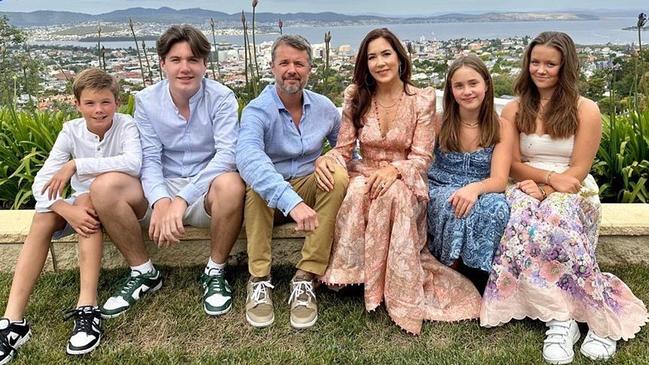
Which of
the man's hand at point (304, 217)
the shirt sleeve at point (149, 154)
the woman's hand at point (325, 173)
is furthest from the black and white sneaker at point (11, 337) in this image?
the woman's hand at point (325, 173)

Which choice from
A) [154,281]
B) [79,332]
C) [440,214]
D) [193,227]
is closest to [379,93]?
[440,214]

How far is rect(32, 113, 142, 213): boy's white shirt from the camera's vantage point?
10.0 ft

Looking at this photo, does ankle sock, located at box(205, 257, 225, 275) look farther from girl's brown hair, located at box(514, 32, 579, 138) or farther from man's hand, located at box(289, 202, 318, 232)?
girl's brown hair, located at box(514, 32, 579, 138)

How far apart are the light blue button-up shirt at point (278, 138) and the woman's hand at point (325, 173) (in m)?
0.19

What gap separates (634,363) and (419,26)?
4.63 m

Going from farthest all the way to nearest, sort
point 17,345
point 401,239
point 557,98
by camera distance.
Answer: point 557,98 → point 401,239 → point 17,345

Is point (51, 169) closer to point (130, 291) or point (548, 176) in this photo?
point (130, 291)

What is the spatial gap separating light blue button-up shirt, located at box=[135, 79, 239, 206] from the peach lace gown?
602mm

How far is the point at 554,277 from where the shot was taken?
2799 millimetres

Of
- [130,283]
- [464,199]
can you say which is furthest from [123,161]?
[464,199]

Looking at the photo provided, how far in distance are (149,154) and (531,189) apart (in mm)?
2020

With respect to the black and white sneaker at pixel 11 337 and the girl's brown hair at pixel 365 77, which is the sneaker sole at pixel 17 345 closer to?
the black and white sneaker at pixel 11 337

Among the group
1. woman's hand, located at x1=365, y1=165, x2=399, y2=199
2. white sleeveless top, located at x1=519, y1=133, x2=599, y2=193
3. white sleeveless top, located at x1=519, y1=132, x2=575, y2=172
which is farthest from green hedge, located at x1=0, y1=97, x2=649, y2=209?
woman's hand, located at x1=365, y1=165, x2=399, y2=199

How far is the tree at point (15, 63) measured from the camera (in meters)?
5.00
